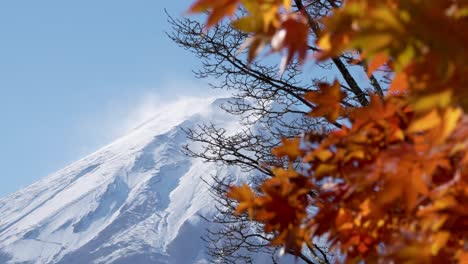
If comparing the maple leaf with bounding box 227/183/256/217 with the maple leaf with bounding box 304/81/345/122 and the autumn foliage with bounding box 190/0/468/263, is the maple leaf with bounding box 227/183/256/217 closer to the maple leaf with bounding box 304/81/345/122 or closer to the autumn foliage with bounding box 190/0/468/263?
the autumn foliage with bounding box 190/0/468/263

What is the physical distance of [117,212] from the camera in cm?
17300

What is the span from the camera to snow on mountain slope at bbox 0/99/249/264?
161 metres

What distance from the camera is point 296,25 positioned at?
105cm

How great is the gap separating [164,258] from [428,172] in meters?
162

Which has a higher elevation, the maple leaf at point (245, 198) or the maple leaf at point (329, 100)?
the maple leaf at point (329, 100)

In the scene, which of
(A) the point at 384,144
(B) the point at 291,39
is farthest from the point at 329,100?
(B) the point at 291,39

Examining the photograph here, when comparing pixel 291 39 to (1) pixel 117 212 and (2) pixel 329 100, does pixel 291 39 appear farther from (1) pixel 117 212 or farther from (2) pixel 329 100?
(1) pixel 117 212

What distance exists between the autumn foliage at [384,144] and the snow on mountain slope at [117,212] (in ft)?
509

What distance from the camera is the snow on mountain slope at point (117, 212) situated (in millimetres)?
160750

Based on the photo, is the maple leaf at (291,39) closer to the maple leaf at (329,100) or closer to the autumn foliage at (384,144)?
the autumn foliage at (384,144)

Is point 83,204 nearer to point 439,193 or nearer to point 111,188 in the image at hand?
point 111,188

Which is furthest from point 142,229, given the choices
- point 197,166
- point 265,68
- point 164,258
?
point 265,68

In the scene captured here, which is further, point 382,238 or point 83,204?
point 83,204

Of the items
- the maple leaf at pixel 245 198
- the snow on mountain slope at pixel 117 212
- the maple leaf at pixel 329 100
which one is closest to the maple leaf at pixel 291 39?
the maple leaf at pixel 329 100
